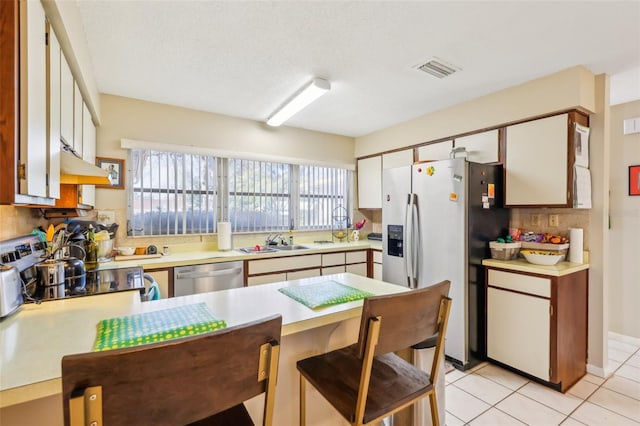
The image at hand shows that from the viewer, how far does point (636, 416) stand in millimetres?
1946

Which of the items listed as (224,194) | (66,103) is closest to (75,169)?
(66,103)

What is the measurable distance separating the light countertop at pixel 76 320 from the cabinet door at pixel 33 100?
1.62 ft

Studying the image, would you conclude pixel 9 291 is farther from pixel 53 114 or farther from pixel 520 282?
pixel 520 282

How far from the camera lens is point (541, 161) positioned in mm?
2561

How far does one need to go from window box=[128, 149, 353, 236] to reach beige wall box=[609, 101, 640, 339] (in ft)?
10.4

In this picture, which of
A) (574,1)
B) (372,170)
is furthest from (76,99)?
(372,170)

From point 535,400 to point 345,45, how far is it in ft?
9.40

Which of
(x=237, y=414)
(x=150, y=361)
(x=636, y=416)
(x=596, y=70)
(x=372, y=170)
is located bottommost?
(x=636, y=416)

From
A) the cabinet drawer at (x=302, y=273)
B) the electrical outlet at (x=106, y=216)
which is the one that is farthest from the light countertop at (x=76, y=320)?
the electrical outlet at (x=106, y=216)

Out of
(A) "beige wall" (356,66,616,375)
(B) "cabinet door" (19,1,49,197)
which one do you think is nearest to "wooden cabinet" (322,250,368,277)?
(A) "beige wall" (356,66,616,375)

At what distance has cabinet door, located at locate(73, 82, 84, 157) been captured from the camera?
6.21 ft

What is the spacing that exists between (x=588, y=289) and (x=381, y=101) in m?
2.53

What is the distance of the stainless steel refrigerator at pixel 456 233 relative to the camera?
2.58 m

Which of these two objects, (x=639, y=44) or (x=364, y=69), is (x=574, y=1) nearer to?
(x=639, y=44)
